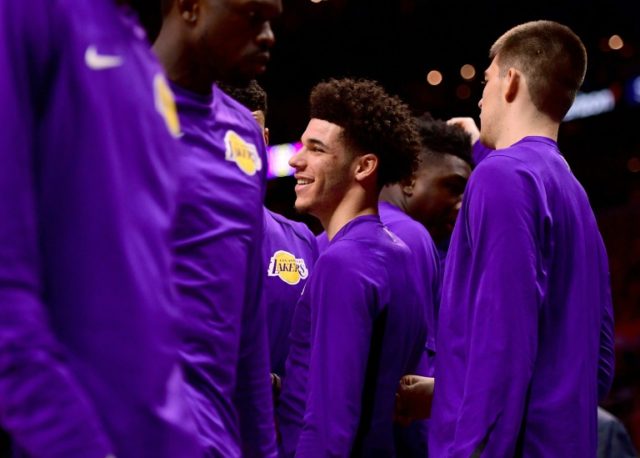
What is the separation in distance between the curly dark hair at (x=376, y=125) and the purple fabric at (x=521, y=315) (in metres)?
0.86

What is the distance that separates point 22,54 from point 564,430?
6.56 ft

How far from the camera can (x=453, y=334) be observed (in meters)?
2.87

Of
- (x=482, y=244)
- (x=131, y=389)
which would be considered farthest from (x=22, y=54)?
(x=482, y=244)

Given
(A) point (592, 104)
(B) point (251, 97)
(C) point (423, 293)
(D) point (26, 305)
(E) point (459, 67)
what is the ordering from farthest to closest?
(A) point (592, 104)
(E) point (459, 67)
(B) point (251, 97)
(C) point (423, 293)
(D) point (26, 305)

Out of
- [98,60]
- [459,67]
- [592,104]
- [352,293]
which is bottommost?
[592,104]

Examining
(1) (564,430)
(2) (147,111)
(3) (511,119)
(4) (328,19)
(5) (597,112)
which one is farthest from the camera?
(5) (597,112)

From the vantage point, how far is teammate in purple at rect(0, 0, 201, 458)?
1.09 m

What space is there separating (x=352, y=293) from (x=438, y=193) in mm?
1705

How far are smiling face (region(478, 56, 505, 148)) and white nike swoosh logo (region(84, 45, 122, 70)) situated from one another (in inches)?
82.3

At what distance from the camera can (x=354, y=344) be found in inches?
123

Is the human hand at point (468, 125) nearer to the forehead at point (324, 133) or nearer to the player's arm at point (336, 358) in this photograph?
Result: the forehead at point (324, 133)

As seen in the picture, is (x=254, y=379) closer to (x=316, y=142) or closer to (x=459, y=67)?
(x=316, y=142)

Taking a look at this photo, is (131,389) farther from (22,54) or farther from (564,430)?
(564,430)

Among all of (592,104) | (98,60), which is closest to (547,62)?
(98,60)
